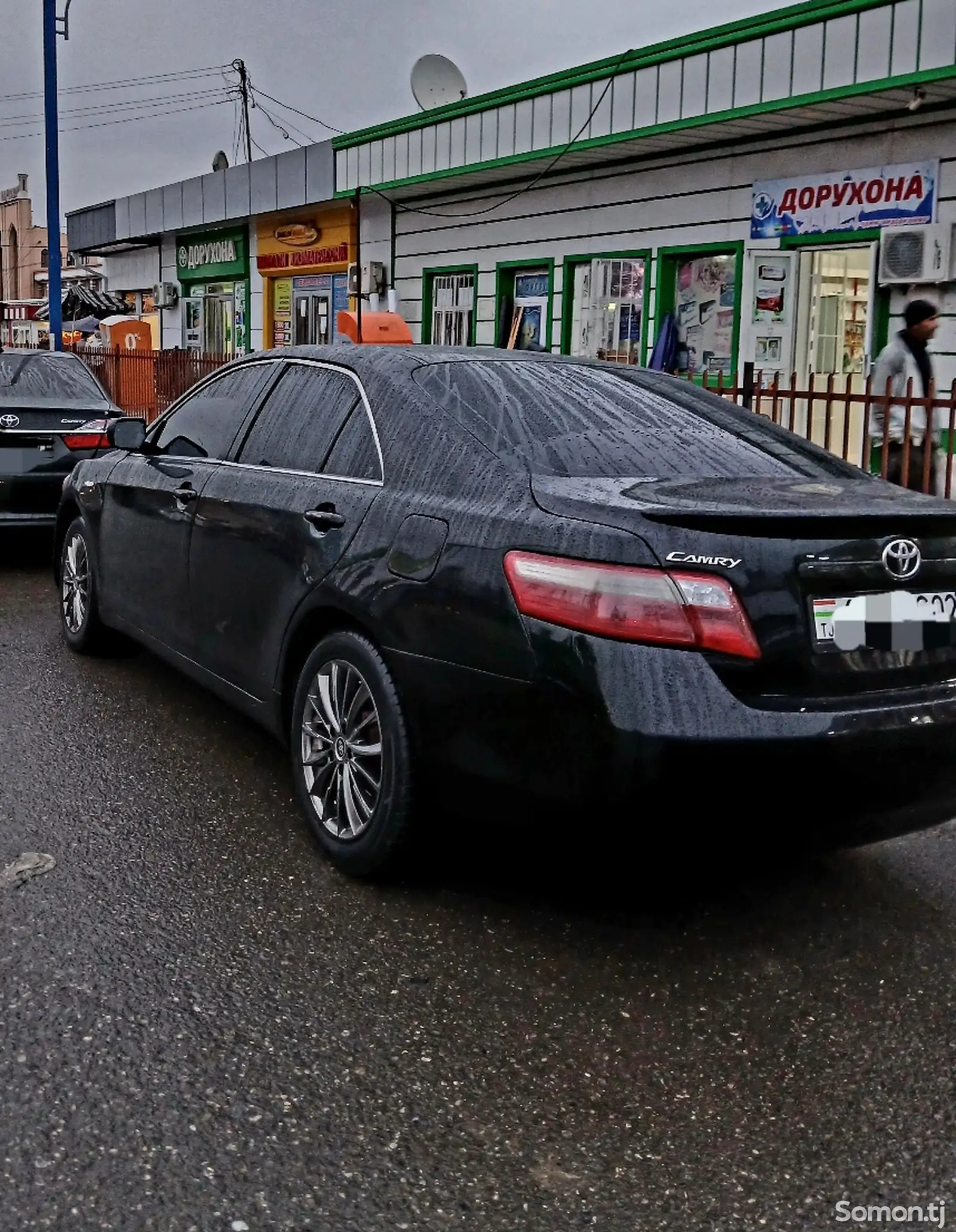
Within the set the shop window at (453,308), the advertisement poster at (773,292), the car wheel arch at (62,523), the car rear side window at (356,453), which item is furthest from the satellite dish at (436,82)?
the car rear side window at (356,453)

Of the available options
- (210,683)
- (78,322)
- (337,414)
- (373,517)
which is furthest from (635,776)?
(78,322)

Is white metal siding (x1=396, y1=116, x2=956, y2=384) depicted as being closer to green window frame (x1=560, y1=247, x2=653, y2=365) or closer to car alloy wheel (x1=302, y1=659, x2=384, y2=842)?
green window frame (x1=560, y1=247, x2=653, y2=365)

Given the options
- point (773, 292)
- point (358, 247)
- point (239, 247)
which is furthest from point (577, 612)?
point (239, 247)

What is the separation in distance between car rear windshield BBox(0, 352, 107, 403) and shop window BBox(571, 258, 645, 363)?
6176 mm

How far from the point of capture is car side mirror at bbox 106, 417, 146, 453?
567cm

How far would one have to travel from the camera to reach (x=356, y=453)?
13.7ft

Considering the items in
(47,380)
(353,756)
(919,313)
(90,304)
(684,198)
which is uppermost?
(90,304)

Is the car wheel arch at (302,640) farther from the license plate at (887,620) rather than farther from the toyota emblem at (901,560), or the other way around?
the toyota emblem at (901,560)

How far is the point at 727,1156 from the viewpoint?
2.59 m

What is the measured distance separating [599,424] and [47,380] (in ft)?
22.4

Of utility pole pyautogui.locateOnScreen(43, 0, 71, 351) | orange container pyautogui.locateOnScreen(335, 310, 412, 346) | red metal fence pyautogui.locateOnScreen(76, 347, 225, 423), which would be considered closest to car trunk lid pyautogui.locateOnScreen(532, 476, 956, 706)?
orange container pyautogui.locateOnScreen(335, 310, 412, 346)

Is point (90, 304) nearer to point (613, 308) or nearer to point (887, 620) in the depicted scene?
point (613, 308)

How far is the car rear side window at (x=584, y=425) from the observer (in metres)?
3.79

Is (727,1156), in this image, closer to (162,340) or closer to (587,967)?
(587,967)
